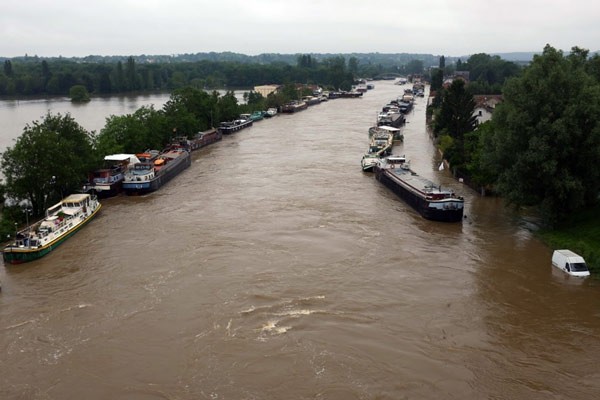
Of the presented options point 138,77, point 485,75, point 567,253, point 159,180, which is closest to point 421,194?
point 567,253

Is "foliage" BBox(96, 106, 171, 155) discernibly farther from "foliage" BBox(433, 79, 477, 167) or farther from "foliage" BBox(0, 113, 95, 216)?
"foliage" BBox(433, 79, 477, 167)

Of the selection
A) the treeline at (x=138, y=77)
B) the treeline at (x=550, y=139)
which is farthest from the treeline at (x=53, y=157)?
the treeline at (x=138, y=77)

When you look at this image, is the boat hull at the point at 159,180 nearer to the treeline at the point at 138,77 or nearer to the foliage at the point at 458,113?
the foliage at the point at 458,113

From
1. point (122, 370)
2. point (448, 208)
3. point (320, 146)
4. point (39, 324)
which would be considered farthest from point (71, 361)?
point (320, 146)

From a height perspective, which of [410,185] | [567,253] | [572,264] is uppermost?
[410,185]

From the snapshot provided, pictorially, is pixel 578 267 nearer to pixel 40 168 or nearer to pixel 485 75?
pixel 40 168

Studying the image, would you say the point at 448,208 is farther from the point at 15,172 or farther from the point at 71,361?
the point at 15,172

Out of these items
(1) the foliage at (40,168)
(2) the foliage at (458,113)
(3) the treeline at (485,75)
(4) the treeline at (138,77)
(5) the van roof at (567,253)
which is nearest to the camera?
(5) the van roof at (567,253)
